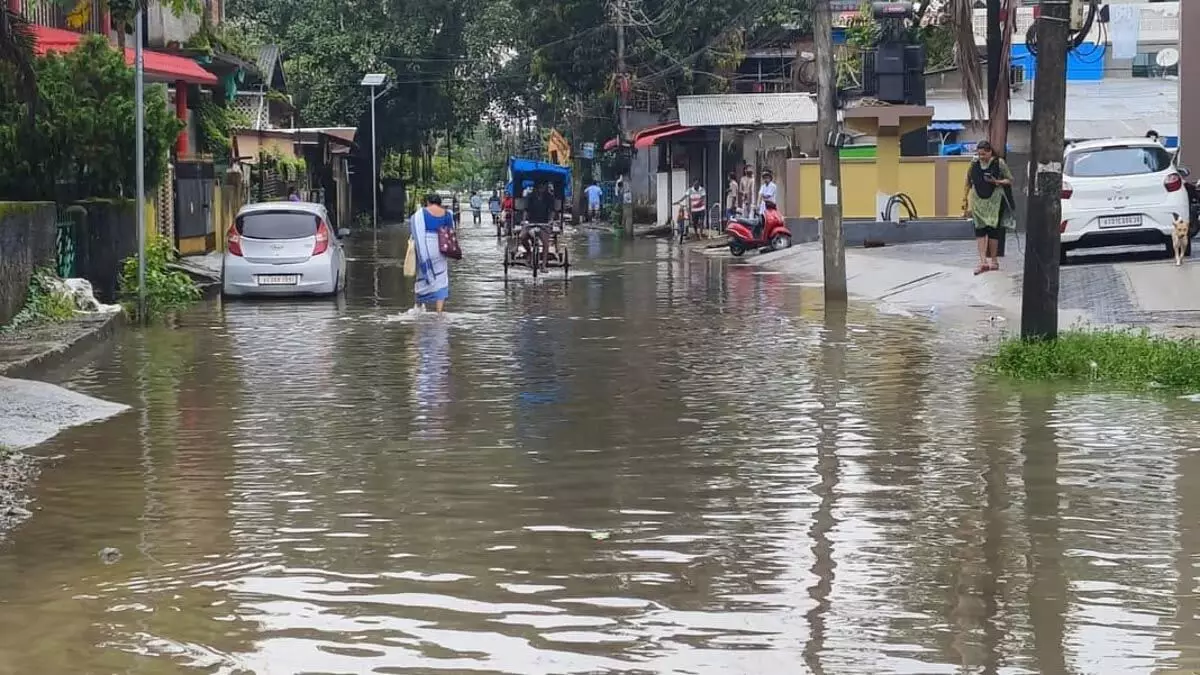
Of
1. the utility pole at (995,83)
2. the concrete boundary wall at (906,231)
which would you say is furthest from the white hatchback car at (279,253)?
the concrete boundary wall at (906,231)

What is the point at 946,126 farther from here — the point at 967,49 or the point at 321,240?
the point at 321,240

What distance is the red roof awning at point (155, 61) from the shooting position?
26.3m

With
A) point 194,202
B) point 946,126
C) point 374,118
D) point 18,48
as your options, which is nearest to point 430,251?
point 18,48

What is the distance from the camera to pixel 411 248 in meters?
20.5

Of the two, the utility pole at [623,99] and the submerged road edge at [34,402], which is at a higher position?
the utility pole at [623,99]

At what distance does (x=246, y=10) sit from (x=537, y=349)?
57.1m

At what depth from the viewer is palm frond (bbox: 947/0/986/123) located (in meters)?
20.8

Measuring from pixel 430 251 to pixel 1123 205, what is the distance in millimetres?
9006

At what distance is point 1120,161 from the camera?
905 inches

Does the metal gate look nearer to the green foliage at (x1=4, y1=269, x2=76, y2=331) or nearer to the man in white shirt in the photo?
the man in white shirt

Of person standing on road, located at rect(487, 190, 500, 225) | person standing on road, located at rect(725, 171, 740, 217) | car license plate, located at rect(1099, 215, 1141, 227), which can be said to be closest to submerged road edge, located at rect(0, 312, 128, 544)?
car license plate, located at rect(1099, 215, 1141, 227)

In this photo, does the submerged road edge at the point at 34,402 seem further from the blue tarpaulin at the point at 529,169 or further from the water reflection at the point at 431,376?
the blue tarpaulin at the point at 529,169

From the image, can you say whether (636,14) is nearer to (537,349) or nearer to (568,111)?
(568,111)

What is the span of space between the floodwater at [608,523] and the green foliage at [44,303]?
113 inches
